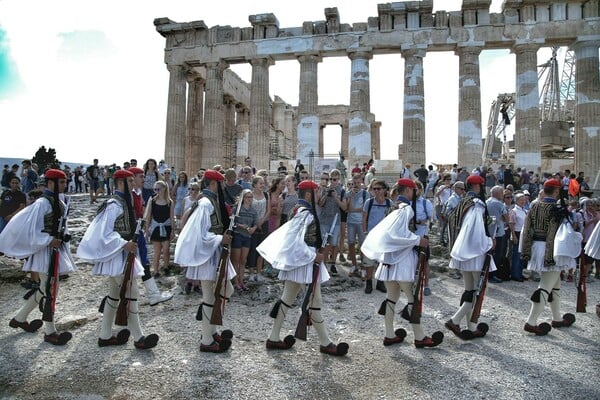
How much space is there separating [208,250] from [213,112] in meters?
21.9

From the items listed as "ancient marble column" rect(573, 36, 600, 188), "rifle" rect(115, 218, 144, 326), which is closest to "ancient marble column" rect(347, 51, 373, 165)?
"ancient marble column" rect(573, 36, 600, 188)

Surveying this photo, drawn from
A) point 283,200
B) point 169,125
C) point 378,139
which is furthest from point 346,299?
point 378,139

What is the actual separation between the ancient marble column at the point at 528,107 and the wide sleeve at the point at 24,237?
22603 mm

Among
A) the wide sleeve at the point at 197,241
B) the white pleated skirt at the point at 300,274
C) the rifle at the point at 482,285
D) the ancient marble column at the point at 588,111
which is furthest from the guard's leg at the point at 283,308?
the ancient marble column at the point at 588,111

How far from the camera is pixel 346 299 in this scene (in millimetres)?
7758

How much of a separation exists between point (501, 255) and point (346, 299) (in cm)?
404

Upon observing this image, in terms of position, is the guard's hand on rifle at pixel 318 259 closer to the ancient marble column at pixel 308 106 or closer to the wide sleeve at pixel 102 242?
the wide sleeve at pixel 102 242

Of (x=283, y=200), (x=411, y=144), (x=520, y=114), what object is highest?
(x=520, y=114)

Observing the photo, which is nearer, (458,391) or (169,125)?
(458,391)

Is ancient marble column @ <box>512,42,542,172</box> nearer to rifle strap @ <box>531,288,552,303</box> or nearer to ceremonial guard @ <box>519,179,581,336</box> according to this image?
ceremonial guard @ <box>519,179,581,336</box>

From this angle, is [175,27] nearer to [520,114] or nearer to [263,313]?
[520,114]

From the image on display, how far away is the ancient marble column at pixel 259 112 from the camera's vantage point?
81.6 ft

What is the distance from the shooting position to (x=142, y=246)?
6.41 meters

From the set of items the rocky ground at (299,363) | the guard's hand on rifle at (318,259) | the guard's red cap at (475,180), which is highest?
the guard's red cap at (475,180)
